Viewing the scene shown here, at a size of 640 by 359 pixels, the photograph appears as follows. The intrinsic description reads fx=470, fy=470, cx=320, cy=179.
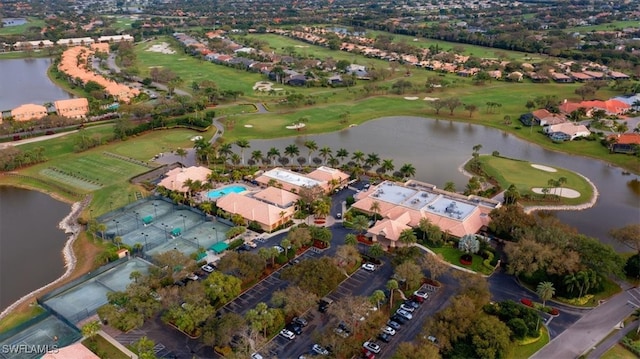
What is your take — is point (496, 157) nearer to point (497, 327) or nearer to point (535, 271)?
point (535, 271)

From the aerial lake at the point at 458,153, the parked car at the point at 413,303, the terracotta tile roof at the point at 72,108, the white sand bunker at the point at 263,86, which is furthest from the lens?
the white sand bunker at the point at 263,86

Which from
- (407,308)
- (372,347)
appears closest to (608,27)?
(407,308)

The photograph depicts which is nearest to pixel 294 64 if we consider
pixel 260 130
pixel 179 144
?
pixel 260 130

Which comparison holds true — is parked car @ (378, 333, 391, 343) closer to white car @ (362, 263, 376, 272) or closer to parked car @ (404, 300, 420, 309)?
parked car @ (404, 300, 420, 309)

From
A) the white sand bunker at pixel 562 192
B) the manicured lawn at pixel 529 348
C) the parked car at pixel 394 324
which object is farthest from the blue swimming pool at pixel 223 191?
the white sand bunker at pixel 562 192

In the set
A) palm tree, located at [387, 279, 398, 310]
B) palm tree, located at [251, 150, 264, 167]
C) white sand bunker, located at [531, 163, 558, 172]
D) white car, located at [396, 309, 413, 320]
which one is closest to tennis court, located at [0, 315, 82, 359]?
palm tree, located at [387, 279, 398, 310]

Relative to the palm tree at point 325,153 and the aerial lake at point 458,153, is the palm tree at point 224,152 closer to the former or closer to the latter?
the aerial lake at point 458,153

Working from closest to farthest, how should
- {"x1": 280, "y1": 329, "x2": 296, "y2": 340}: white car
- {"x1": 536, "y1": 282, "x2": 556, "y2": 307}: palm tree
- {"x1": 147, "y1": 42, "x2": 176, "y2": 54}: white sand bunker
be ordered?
{"x1": 280, "y1": 329, "x2": 296, "y2": 340}: white car → {"x1": 536, "y1": 282, "x2": 556, "y2": 307}: palm tree → {"x1": 147, "y1": 42, "x2": 176, "y2": 54}: white sand bunker
